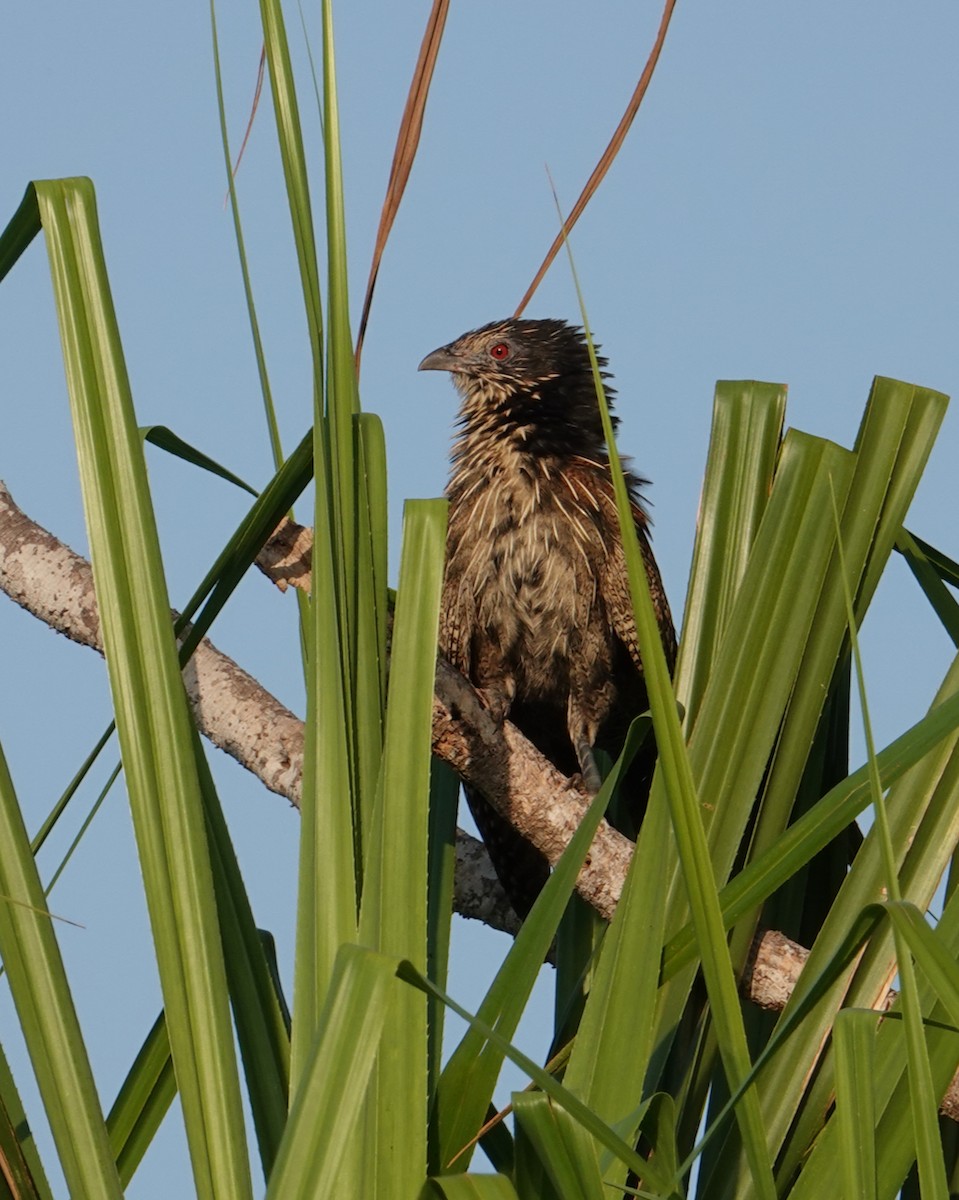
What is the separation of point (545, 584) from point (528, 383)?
80cm

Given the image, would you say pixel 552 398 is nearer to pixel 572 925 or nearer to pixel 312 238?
pixel 572 925

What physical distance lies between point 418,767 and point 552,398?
316 cm

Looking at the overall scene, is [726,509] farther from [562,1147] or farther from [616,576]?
[616,576]

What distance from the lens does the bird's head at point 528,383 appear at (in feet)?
15.3

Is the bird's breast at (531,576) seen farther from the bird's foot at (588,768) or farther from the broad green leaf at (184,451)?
the broad green leaf at (184,451)

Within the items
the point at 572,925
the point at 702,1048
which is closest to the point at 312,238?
the point at 702,1048

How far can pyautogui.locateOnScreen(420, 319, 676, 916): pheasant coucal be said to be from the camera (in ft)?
14.2

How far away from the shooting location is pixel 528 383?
4.77 meters

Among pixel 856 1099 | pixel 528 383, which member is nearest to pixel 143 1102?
pixel 856 1099

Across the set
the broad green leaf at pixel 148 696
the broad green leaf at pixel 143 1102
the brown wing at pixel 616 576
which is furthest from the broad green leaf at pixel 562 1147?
the brown wing at pixel 616 576

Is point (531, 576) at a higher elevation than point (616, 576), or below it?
below

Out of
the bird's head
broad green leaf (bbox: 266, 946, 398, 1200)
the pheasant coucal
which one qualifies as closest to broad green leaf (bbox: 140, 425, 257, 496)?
broad green leaf (bbox: 266, 946, 398, 1200)

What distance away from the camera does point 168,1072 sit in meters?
2.03

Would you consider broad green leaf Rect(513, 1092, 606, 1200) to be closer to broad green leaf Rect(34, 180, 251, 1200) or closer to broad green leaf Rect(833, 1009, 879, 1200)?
broad green leaf Rect(833, 1009, 879, 1200)
